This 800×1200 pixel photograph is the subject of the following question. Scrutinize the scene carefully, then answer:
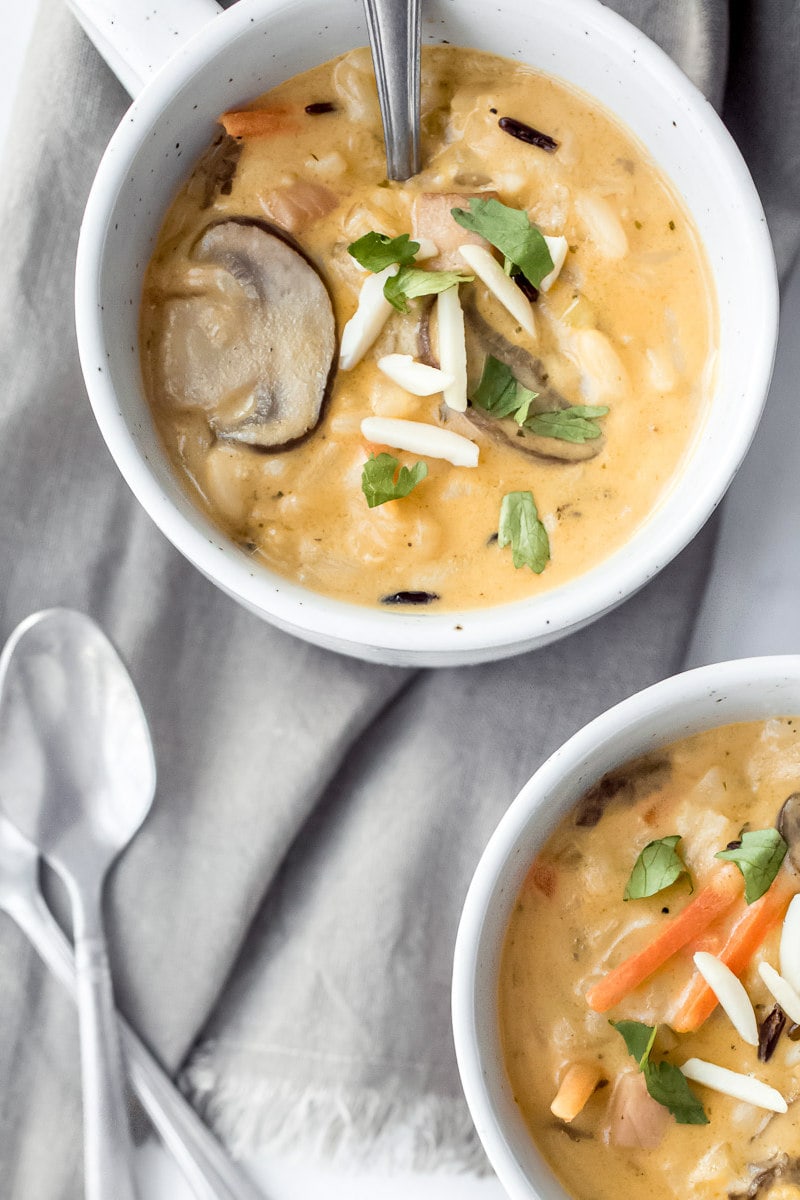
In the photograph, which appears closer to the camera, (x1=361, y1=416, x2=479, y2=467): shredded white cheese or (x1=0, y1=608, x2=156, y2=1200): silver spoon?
(x1=361, y1=416, x2=479, y2=467): shredded white cheese

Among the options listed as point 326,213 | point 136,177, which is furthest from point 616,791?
point 136,177

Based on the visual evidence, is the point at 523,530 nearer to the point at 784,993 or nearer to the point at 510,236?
the point at 510,236

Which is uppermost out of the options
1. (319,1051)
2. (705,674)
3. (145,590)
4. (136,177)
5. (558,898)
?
(136,177)

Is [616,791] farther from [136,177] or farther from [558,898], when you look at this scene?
[136,177]

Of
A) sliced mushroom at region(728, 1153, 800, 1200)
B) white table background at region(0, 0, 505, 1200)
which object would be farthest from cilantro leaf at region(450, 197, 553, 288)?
white table background at region(0, 0, 505, 1200)

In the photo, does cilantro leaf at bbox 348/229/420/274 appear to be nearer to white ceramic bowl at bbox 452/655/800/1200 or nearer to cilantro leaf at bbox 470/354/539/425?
cilantro leaf at bbox 470/354/539/425

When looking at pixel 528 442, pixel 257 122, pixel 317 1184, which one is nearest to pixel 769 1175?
pixel 317 1184

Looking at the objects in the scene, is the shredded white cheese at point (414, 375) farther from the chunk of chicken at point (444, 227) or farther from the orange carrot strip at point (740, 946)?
the orange carrot strip at point (740, 946)
